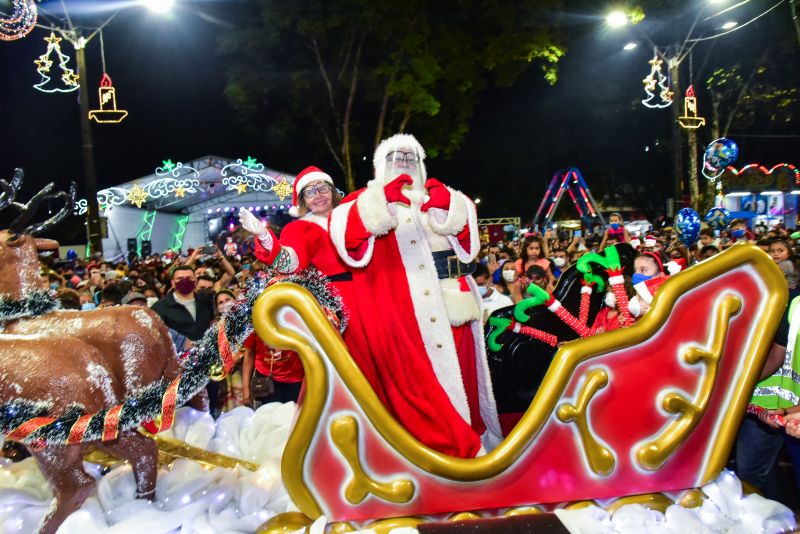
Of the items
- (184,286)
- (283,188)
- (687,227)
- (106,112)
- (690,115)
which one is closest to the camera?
(184,286)

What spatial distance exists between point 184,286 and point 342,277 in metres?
2.45

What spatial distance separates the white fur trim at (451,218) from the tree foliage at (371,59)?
9065 mm

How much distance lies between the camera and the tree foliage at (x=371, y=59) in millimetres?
11523

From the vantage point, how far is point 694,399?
7.66ft

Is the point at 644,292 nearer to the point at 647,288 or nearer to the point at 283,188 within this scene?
the point at 647,288

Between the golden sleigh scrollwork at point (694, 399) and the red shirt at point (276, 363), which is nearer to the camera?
the golden sleigh scrollwork at point (694, 399)

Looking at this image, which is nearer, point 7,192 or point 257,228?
point 257,228

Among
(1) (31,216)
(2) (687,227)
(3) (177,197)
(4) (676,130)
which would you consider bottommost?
(2) (687,227)

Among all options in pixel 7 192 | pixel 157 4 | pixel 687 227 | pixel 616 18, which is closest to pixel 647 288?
pixel 7 192

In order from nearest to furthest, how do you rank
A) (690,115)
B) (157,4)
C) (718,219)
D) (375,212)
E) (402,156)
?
(375,212)
(402,156)
(157,4)
(718,219)
(690,115)

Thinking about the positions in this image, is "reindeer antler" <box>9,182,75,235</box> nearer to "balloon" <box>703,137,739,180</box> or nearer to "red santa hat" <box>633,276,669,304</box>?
"red santa hat" <box>633,276,669,304</box>

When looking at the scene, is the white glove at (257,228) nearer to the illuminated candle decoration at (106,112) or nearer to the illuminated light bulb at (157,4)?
the illuminated candle decoration at (106,112)

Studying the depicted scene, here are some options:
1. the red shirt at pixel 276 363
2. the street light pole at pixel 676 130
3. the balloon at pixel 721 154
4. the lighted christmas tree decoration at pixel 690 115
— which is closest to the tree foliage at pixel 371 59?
the street light pole at pixel 676 130

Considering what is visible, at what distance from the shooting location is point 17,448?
2.95 meters
